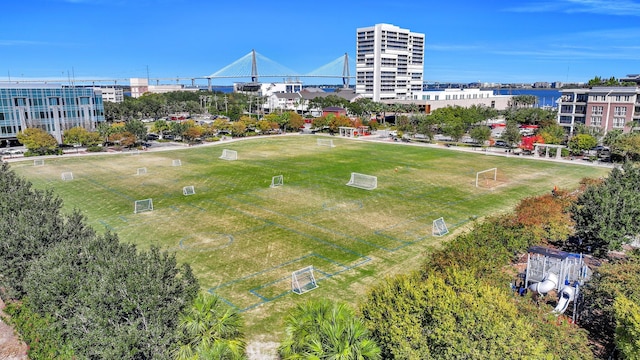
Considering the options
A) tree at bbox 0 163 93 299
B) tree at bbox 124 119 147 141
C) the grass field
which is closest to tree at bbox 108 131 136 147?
tree at bbox 124 119 147 141

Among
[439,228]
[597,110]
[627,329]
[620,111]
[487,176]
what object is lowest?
[439,228]

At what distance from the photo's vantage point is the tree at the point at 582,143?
74.1 metres

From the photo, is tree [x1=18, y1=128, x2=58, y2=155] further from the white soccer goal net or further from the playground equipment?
the playground equipment

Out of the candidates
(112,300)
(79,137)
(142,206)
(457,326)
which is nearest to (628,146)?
(457,326)

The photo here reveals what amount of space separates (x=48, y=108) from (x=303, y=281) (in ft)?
276

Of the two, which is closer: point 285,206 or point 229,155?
point 285,206

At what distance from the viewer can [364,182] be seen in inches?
2121

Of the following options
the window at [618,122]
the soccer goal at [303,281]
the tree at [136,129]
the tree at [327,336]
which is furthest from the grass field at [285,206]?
the window at [618,122]

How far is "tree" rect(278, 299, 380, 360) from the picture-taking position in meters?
14.6

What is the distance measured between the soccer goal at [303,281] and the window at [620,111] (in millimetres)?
85394

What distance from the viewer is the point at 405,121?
4454 inches

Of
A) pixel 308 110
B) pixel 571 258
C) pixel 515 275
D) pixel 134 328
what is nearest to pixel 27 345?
pixel 134 328

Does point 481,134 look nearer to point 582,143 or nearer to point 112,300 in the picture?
point 582,143

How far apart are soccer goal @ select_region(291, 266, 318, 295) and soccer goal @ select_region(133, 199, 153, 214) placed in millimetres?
22476
